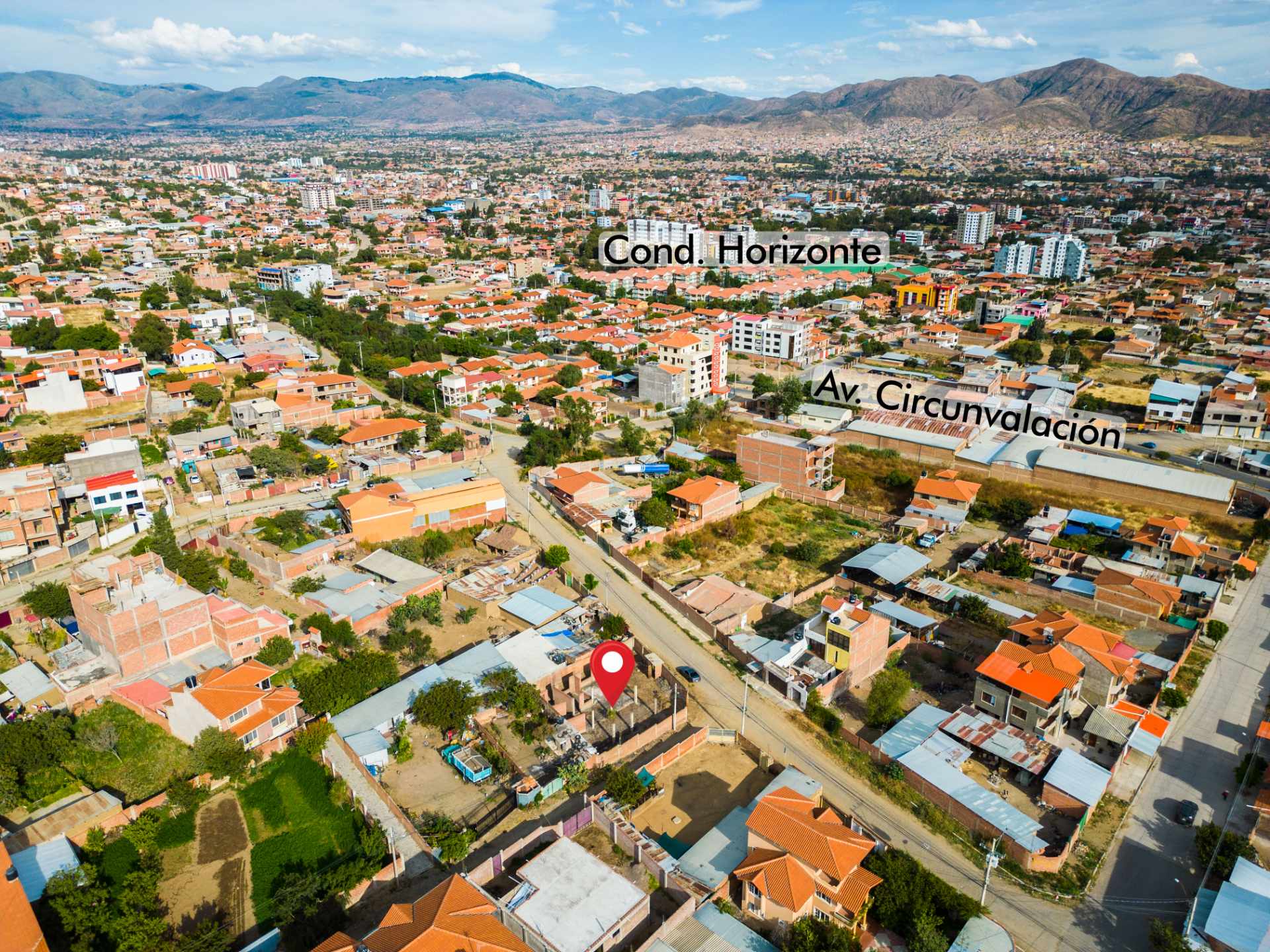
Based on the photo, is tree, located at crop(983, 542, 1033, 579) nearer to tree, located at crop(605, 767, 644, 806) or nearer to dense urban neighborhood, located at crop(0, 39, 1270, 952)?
dense urban neighborhood, located at crop(0, 39, 1270, 952)

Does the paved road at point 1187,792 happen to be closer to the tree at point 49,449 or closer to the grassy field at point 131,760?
the grassy field at point 131,760

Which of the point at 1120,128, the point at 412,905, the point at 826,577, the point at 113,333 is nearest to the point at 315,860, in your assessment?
the point at 412,905

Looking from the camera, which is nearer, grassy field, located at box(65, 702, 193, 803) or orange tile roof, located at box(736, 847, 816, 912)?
orange tile roof, located at box(736, 847, 816, 912)

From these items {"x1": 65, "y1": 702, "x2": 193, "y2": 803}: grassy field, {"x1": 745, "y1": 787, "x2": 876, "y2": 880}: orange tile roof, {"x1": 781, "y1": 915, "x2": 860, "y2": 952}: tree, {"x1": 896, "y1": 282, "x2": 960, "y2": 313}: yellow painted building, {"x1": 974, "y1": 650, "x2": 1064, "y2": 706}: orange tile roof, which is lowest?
{"x1": 65, "y1": 702, "x2": 193, "y2": 803}: grassy field

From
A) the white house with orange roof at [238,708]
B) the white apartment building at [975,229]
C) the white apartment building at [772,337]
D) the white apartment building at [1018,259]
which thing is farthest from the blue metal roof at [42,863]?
the white apartment building at [975,229]

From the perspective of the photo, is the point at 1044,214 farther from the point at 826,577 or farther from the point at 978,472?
the point at 826,577

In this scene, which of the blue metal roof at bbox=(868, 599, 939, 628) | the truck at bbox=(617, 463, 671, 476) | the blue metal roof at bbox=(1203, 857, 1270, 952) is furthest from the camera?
the truck at bbox=(617, 463, 671, 476)

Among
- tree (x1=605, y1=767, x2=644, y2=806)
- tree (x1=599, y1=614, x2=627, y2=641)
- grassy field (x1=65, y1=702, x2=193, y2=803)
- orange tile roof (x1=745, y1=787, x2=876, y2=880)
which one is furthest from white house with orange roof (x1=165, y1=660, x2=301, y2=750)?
orange tile roof (x1=745, y1=787, x2=876, y2=880)
